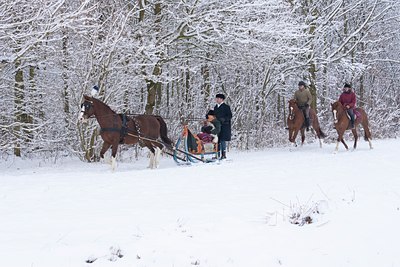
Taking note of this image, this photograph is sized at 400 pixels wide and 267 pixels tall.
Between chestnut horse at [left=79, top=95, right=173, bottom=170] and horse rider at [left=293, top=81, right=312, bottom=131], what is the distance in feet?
16.9

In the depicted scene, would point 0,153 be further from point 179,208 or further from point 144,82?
point 179,208

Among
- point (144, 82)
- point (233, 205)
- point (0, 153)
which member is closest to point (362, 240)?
point (233, 205)

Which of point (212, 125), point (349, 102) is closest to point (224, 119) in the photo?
point (212, 125)

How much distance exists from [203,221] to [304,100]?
1029 centimetres

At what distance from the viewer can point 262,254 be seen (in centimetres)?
506

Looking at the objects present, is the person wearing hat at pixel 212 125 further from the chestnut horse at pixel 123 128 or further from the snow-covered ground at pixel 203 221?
the snow-covered ground at pixel 203 221

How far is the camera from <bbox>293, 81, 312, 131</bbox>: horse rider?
1520 centimetres

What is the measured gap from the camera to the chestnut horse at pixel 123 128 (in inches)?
415

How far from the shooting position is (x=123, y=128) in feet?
35.7

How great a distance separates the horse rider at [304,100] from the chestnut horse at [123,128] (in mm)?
5166

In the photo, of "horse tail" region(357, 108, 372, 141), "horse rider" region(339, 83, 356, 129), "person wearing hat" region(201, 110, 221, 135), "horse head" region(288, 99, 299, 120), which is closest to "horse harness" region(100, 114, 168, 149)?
"person wearing hat" region(201, 110, 221, 135)

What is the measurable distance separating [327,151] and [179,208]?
29.1ft

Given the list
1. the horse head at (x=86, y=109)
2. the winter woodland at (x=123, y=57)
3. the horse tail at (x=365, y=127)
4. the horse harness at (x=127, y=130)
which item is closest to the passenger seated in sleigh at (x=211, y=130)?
the horse harness at (x=127, y=130)

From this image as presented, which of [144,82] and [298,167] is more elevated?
[144,82]
